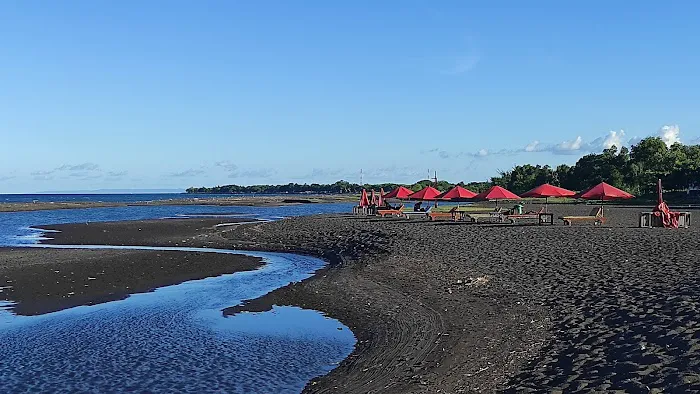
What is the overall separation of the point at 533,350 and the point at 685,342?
230 centimetres

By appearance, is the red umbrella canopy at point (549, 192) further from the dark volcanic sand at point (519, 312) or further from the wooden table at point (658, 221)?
the dark volcanic sand at point (519, 312)

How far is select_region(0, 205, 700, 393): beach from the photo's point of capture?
9.44 m

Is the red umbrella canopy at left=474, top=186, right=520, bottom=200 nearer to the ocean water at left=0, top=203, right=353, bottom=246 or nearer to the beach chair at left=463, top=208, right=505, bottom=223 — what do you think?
the beach chair at left=463, top=208, right=505, bottom=223

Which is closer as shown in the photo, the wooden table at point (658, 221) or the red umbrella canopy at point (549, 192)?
the wooden table at point (658, 221)

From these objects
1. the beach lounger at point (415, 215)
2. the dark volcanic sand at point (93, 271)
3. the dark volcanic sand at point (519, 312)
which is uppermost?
the beach lounger at point (415, 215)

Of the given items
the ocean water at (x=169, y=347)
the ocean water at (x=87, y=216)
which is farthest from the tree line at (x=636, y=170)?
the ocean water at (x=169, y=347)

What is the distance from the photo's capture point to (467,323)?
1322 centimetres

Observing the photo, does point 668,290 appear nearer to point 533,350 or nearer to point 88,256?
point 533,350

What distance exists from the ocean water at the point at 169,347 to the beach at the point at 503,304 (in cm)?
80

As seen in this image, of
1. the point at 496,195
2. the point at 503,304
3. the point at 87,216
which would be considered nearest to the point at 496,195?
the point at 496,195

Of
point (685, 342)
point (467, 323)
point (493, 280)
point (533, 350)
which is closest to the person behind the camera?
point (685, 342)

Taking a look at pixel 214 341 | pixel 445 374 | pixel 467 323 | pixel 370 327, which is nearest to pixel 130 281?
pixel 214 341

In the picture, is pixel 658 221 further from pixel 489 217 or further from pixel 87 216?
pixel 87 216

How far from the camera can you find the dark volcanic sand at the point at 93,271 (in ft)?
61.3
